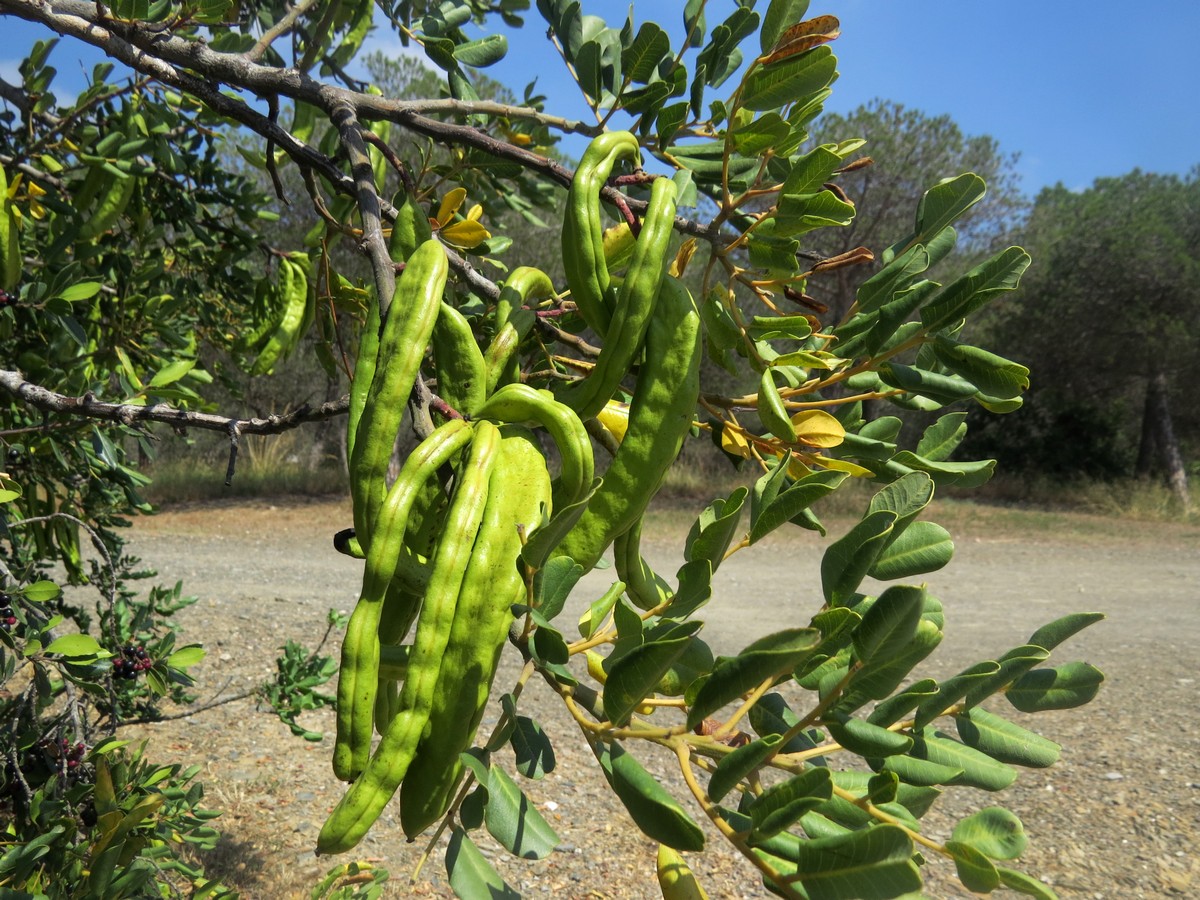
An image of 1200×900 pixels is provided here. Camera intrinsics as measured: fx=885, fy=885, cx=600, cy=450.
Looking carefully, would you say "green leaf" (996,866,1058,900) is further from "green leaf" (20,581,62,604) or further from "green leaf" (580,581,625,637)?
"green leaf" (20,581,62,604)

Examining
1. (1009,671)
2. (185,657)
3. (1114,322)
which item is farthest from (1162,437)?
(1009,671)

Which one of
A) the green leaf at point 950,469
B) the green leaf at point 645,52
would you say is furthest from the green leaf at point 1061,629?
the green leaf at point 645,52

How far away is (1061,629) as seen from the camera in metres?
0.77

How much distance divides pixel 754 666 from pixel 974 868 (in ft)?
0.79

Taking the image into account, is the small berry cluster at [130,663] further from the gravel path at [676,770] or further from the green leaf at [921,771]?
the green leaf at [921,771]

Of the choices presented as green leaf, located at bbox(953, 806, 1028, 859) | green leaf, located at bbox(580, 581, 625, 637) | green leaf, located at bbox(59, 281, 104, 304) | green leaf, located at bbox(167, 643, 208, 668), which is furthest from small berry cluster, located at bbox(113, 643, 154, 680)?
green leaf, located at bbox(953, 806, 1028, 859)

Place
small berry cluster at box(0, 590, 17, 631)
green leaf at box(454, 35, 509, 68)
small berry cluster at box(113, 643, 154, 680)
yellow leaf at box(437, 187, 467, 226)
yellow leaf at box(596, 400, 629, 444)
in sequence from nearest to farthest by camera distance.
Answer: yellow leaf at box(596, 400, 629, 444)
yellow leaf at box(437, 187, 467, 226)
small berry cluster at box(0, 590, 17, 631)
green leaf at box(454, 35, 509, 68)
small berry cluster at box(113, 643, 154, 680)

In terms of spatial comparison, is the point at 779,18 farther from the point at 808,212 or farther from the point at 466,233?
the point at 466,233

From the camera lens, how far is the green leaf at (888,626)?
0.64 meters

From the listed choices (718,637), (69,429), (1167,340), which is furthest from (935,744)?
(1167,340)

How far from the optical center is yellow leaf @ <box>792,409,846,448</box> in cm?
97

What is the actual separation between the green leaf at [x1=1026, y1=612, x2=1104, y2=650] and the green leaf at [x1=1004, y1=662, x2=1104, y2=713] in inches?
1.1

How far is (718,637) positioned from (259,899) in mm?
3820

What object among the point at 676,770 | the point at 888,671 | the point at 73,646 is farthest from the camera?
the point at 676,770
